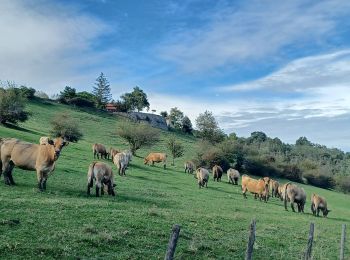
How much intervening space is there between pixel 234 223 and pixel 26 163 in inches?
372

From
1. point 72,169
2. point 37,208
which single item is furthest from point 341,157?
point 37,208

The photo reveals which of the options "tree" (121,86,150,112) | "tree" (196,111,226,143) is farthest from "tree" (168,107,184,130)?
"tree" (196,111,226,143)

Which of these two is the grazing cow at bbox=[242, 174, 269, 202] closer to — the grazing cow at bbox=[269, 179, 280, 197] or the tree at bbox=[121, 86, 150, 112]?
the grazing cow at bbox=[269, 179, 280, 197]

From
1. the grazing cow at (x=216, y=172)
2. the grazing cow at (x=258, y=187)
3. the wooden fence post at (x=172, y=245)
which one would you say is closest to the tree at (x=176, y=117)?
the grazing cow at (x=216, y=172)

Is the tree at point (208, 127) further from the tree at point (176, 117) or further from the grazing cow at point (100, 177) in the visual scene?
the grazing cow at point (100, 177)

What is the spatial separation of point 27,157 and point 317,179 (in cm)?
6539

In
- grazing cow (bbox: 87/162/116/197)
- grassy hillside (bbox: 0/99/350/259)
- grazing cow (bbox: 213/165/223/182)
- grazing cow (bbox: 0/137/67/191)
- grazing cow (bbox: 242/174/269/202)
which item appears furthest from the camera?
grazing cow (bbox: 213/165/223/182)

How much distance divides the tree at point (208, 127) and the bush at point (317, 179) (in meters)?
17.2

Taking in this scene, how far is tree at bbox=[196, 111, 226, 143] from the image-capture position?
80312 millimetres

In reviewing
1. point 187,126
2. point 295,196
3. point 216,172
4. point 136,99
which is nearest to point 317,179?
point 216,172

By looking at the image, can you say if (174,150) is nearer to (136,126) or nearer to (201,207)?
(136,126)

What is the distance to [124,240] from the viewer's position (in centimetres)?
1131

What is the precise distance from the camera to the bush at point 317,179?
2923 inches

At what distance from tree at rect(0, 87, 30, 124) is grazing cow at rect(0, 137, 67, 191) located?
105 ft
